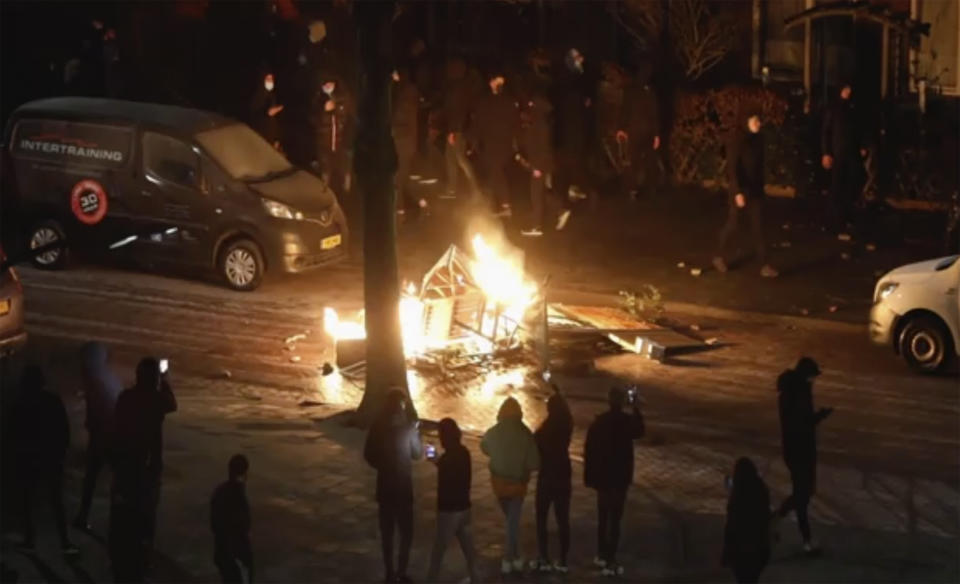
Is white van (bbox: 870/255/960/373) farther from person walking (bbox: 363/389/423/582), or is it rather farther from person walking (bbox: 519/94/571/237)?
person walking (bbox: 363/389/423/582)

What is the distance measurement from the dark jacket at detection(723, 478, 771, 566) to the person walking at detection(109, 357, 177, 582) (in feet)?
12.7

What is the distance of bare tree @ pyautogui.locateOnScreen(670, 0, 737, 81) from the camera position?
29328 millimetres

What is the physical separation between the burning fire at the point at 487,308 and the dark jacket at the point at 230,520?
21.5 ft

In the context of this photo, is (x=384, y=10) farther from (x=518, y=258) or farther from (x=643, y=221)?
(x=643, y=221)

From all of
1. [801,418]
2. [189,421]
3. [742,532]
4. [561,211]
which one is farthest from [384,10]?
[561,211]

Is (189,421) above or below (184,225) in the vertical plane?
below

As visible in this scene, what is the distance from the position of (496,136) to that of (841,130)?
4364mm

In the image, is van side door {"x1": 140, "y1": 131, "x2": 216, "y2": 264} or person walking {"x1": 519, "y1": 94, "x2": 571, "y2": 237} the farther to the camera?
person walking {"x1": 519, "y1": 94, "x2": 571, "y2": 237}

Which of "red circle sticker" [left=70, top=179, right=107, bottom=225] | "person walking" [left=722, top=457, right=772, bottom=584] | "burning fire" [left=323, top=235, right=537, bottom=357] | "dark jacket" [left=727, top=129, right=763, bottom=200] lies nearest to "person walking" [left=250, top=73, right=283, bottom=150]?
"red circle sticker" [left=70, top=179, right=107, bottom=225]

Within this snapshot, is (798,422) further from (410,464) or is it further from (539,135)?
(539,135)

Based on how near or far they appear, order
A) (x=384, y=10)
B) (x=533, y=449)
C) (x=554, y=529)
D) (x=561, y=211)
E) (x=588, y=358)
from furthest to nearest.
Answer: (x=561, y=211)
(x=588, y=358)
(x=384, y=10)
(x=554, y=529)
(x=533, y=449)

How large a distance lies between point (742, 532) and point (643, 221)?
14.1 metres

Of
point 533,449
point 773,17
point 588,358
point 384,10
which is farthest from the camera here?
point 773,17

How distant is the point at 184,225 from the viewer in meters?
→ 21.5
